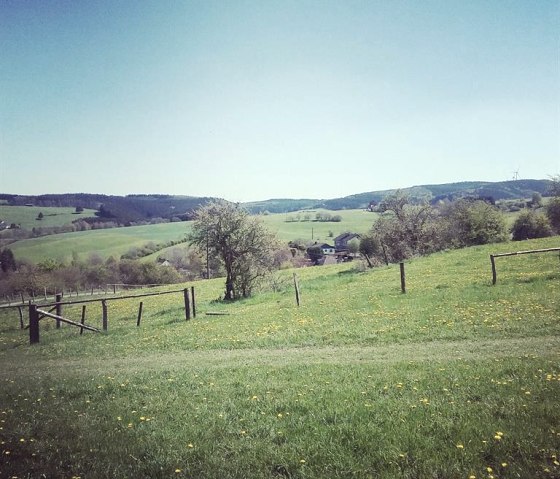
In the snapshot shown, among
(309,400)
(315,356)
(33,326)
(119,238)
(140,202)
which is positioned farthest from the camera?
(140,202)

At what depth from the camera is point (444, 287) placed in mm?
23375

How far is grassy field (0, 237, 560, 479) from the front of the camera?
588cm

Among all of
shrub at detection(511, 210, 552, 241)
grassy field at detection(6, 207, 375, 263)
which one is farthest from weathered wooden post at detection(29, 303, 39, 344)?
shrub at detection(511, 210, 552, 241)

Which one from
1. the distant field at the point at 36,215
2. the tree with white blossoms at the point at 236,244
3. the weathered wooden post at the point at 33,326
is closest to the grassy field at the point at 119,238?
the distant field at the point at 36,215

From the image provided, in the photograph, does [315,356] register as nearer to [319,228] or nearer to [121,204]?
[121,204]

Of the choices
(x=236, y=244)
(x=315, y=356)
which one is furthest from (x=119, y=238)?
(x=315, y=356)

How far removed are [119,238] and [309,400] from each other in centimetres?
13667

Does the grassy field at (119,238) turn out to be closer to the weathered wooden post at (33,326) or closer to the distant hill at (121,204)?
the distant hill at (121,204)

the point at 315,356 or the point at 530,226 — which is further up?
the point at 530,226

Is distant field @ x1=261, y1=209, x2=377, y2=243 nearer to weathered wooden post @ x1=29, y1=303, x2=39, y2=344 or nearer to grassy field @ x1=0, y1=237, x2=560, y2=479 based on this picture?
weathered wooden post @ x1=29, y1=303, x2=39, y2=344

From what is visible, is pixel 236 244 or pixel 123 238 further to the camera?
pixel 123 238

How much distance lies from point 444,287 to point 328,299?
746cm

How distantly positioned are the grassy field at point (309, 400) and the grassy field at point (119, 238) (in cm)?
4240

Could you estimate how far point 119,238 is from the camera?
13175 cm
